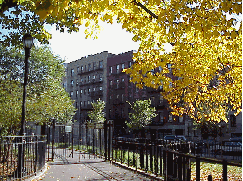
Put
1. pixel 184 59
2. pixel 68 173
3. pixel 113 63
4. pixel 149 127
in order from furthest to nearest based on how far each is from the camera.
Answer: pixel 113 63
pixel 149 127
pixel 184 59
pixel 68 173

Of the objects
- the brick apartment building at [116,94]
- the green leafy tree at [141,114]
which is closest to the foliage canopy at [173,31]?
the brick apartment building at [116,94]

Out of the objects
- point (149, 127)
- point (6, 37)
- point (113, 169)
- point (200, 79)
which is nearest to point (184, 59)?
point (200, 79)

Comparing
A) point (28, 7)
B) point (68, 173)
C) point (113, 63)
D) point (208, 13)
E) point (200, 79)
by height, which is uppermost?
point (113, 63)

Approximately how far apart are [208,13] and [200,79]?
5.85m

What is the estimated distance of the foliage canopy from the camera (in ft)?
26.2

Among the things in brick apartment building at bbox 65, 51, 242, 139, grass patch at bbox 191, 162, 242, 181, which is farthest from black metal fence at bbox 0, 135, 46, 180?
brick apartment building at bbox 65, 51, 242, 139

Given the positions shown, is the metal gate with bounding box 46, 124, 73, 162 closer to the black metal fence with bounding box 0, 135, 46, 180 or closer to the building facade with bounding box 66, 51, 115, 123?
the black metal fence with bounding box 0, 135, 46, 180

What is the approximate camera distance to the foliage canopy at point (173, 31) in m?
7.99

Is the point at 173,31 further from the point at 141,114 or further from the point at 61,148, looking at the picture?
the point at 141,114

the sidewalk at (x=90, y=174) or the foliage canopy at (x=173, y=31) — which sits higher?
the foliage canopy at (x=173, y=31)

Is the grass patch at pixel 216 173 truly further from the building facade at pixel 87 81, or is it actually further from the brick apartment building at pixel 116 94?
the building facade at pixel 87 81

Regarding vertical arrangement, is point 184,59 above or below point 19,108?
above

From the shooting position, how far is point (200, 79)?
45.6ft

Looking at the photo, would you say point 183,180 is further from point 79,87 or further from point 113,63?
point 79,87
